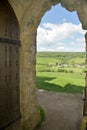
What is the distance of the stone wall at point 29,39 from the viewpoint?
5805mm

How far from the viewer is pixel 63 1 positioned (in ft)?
20.0

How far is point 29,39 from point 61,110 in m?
3.58

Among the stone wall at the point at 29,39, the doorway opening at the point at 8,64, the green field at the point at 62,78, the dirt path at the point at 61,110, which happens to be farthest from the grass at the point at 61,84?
the doorway opening at the point at 8,64

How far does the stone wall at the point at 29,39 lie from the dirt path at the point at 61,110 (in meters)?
0.98

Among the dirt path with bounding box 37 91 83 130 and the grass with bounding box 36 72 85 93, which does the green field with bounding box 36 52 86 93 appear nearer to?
the grass with bounding box 36 72 85 93

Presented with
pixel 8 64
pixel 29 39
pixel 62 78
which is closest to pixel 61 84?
pixel 62 78

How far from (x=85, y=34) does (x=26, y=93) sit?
2.21 metres

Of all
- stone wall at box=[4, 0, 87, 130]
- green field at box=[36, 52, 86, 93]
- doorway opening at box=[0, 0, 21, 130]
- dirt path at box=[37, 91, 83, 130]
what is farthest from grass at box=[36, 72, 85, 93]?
doorway opening at box=[0, 0, 21, 130]

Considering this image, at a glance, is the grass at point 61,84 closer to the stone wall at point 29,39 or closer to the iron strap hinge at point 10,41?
the stone wall at point 29,39

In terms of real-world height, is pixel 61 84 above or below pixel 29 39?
below

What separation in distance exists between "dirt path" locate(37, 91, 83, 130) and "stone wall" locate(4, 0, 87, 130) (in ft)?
3.22

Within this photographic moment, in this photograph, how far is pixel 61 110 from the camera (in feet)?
29.2

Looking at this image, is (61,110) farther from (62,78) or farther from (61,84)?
(62,78)

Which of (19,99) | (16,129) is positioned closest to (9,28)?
(19,99)
